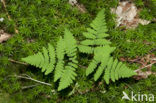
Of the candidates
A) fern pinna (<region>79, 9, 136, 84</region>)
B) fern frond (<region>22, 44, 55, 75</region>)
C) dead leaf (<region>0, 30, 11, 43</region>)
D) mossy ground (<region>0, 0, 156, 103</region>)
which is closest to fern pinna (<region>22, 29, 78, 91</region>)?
fern frond (<region>22, 44, 55, 75</region>)

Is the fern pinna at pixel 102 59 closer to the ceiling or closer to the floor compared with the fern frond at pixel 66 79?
closer to the ceiling

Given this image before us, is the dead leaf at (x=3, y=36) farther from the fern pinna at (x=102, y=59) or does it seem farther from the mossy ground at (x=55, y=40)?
the fern pinna at (x=102, y=59)

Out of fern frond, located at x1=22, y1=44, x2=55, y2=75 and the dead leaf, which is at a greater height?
the dead leaf

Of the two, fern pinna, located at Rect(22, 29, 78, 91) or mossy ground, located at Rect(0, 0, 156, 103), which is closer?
fern pinna, located at Rect(22, 29, 78, 91)

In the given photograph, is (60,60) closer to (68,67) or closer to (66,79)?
(68,67)

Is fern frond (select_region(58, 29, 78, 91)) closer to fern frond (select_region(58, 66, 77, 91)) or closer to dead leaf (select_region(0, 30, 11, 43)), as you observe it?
fern frond (select_region(58, 66, 77, 91))

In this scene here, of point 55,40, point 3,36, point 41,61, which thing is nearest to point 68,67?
point 41,61

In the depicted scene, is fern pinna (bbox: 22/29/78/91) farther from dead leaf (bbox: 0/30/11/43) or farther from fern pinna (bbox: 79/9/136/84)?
dead leaf (bbox: 0/30/11/43)

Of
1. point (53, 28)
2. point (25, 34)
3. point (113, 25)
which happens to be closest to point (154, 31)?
point (113, 25)

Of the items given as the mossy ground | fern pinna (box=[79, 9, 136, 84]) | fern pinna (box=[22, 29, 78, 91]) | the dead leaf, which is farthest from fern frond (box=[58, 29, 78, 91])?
the dead leaf

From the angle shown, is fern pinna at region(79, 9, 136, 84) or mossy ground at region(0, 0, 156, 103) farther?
mossy ground at region(0, 0, 156, 103)

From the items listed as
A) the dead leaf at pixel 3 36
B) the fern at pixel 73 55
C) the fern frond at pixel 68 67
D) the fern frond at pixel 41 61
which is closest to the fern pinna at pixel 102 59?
the fern at pixel 73 55
